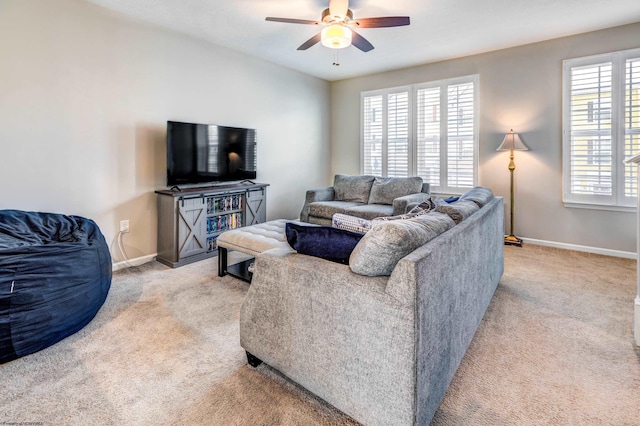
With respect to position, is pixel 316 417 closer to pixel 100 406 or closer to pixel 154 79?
pixel 100 406

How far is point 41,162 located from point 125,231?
99 cm

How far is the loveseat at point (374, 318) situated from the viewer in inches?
49.9

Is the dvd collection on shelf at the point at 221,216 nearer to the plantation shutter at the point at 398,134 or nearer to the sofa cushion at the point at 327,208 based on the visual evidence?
the sofa cushion at the point at 327,208

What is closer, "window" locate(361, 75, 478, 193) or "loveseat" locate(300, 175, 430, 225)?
"loveseat" locate(300, 175, 430, 225)

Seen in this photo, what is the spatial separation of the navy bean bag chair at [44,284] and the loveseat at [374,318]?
124cm

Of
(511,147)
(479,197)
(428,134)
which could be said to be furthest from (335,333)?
(428,134)

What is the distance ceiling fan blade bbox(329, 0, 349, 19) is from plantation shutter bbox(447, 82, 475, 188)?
2.72 metres

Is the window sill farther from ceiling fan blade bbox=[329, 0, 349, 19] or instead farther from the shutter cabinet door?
the shutter cabinet door

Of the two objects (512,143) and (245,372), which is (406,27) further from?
(245,372)

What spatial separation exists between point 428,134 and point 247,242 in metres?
3.58

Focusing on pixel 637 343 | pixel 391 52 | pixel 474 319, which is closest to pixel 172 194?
pixel 474 319

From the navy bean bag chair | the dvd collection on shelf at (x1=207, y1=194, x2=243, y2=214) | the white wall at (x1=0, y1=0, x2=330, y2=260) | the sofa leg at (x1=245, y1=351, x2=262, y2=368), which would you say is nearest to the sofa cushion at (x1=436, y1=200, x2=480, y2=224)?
the sofa leg at (x1=245, y1=351, x2=262, y2=368)

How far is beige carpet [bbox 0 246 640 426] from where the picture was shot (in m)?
1.54

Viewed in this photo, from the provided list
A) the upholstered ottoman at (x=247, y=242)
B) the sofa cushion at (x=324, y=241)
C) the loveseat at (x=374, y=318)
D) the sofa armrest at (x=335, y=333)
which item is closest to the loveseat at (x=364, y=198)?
the upholstered ottoman at (x=247, y=242)
